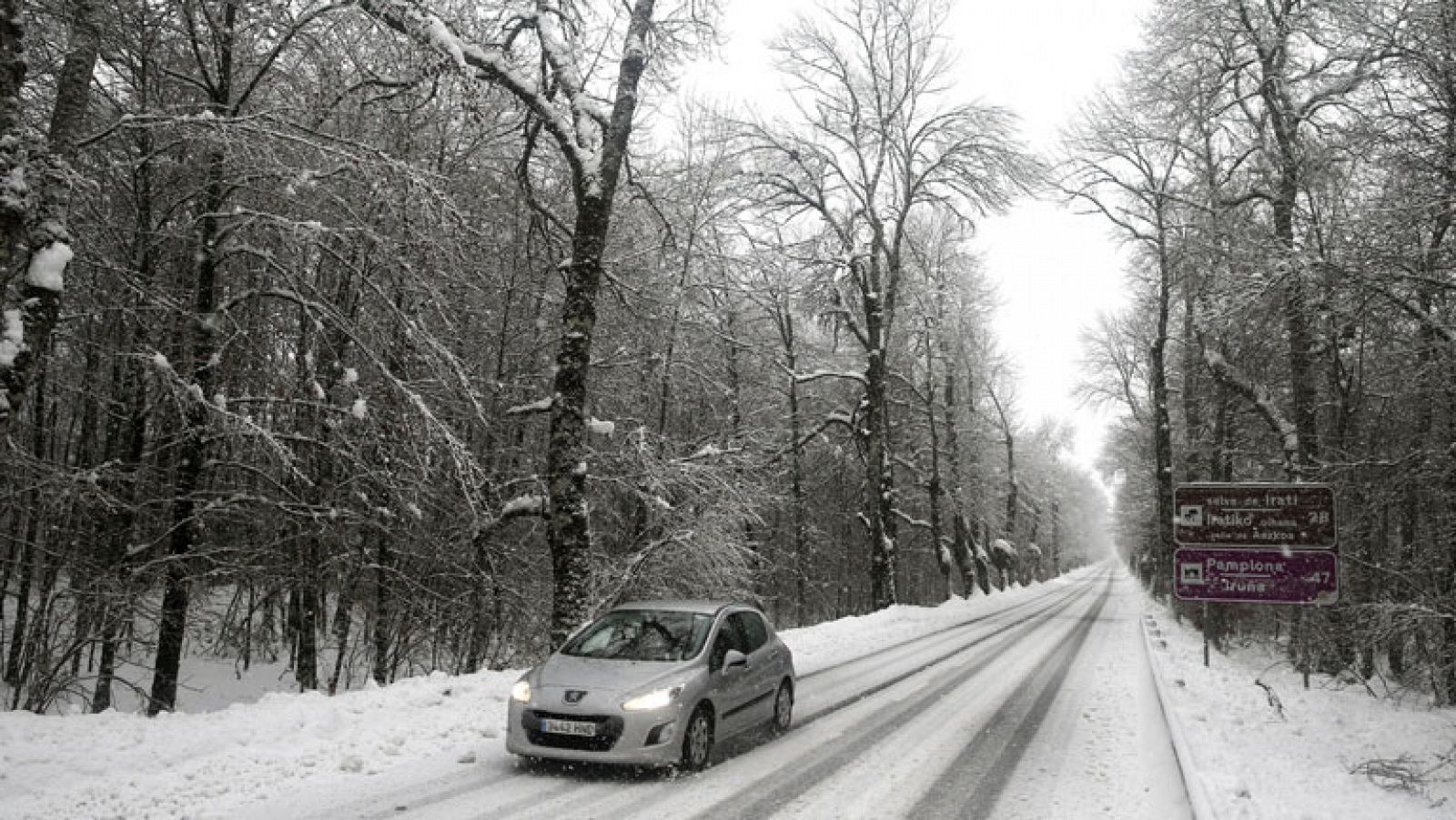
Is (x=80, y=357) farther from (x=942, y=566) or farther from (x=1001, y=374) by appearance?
(x=1001, y=374)

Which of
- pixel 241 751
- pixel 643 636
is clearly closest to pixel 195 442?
pixel 241 751

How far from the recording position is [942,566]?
33.7 meters

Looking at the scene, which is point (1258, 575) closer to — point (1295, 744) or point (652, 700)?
point (1295, 744)

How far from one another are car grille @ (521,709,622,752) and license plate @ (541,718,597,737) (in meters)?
0.02

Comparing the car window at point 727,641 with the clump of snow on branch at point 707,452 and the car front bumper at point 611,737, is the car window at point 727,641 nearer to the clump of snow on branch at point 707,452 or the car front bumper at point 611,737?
the car front bumper at point 611,737

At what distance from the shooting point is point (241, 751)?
272 inches

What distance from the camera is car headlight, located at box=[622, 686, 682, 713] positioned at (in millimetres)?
6918

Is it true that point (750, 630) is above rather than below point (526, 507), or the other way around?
below

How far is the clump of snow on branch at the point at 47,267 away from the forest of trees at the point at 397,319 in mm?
27

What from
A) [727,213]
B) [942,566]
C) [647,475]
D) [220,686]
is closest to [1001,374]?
[942,566]

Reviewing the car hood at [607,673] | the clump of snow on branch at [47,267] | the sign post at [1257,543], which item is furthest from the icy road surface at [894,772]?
the clump of snow on branch at [47,267]

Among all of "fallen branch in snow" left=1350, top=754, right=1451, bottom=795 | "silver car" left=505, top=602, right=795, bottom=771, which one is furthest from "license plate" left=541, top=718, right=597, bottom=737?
"fallen branch in snow" left=1350, top=754, right=1451, bottom=795

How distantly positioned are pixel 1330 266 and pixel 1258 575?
24.4 ft

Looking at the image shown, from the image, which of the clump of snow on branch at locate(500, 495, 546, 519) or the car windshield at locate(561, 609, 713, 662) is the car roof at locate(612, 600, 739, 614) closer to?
the car windshield at locate(561, 609, 713, 662)
